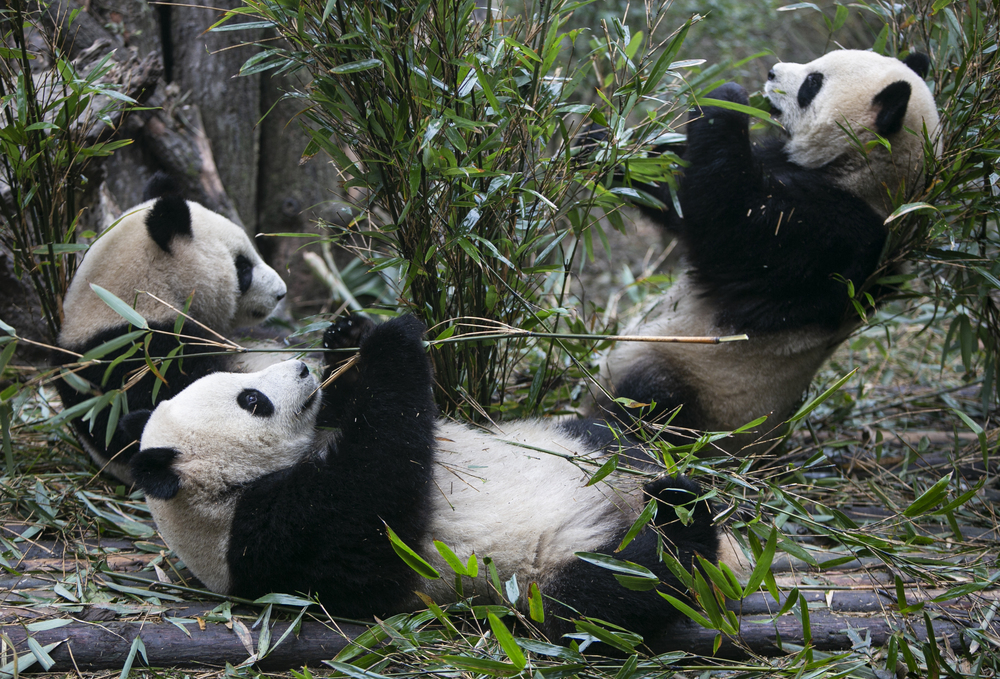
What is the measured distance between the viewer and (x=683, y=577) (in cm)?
188

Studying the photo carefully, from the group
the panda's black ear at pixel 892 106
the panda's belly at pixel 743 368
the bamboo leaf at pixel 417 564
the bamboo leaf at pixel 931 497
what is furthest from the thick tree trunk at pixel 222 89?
the bamboo leaf at pixel 931 497

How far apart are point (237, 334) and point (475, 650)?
2.16 metres

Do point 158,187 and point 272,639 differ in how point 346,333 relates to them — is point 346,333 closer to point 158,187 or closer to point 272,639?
point 272,639

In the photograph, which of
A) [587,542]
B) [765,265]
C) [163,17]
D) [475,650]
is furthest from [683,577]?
[163,17]

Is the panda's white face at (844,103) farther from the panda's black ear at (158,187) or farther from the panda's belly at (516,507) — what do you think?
the panda's black ear at (158,187)

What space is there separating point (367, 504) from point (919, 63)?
3212mm

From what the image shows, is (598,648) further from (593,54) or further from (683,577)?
(593,54)

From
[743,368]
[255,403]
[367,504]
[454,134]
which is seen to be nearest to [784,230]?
[743,368]

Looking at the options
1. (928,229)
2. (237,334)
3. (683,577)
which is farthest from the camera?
(237,334)

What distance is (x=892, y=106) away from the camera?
2949 mm

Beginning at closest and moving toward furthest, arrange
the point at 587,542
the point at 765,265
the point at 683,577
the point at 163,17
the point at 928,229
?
the point at 683,577, the point at 587,542, the point at 928,229, the point at 765,265, the point at 163,17

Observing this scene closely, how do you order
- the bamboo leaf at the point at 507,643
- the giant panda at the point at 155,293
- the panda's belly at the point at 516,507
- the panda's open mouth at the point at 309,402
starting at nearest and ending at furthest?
the bamboo leaf at the point at 507,643 → the panda's belly at the point at 516,507 → the panda's open mouth at the point at 309,402 → the giant panda at the point at 155,293

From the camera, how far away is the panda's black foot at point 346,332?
248 cm

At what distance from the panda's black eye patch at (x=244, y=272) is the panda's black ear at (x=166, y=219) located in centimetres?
31
